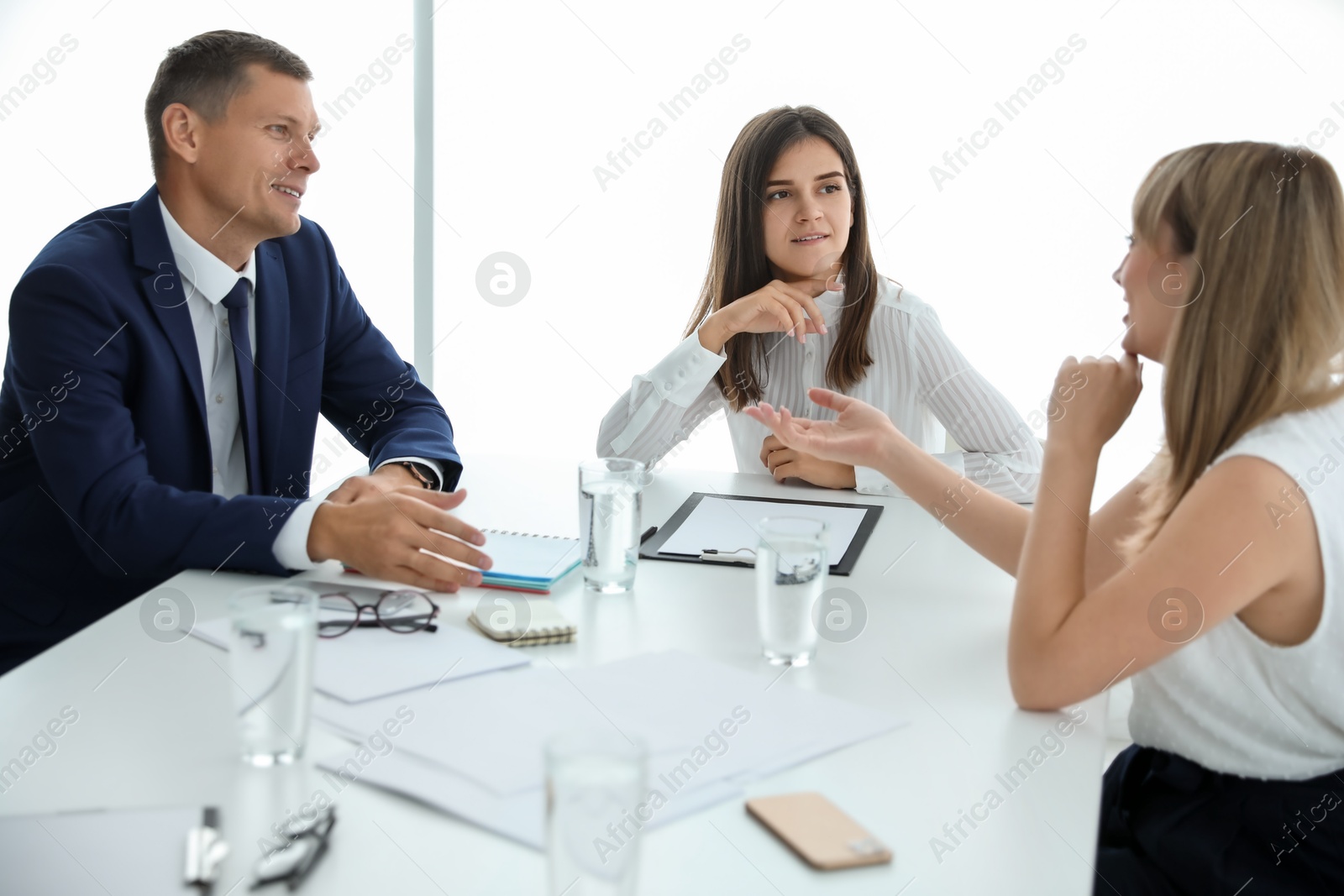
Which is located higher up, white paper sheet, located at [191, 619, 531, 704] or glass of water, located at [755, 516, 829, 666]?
glass of water, located at [755, 516, 829, 666]

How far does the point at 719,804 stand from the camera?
2.82 feet

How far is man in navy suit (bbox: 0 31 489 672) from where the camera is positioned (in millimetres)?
1423

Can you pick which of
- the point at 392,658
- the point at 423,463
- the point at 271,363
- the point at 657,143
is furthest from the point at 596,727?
the point at 657,143

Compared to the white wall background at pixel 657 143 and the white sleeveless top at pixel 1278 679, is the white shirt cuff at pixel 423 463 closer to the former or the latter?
the white sleeveless top at pixel 1278 679

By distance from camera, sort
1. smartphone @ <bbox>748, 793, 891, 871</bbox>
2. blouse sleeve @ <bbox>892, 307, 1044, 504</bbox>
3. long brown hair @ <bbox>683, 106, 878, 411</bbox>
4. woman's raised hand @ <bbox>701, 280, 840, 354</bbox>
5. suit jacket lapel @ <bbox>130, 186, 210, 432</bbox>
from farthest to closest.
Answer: long brown hair @ <bbox>683, 106, 878, 411</bbox>
woman's raised hand @ <bbox>701, 280, 840, 354</bbox>
blouse sleeve @ <bbox>892, 307, 1044, 504</bbox>
suit jacket lapel @ <bbox>130, 186, 210, 432</bbox>
smartphone @ <bbox>748, 793, 891, 871</bbox>

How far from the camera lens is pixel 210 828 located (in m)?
0.80

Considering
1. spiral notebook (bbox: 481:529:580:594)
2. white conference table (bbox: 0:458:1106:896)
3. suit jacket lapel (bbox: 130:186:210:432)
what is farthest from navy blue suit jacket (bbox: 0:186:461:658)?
spiral notebook (bbox: 481:529:580:594)

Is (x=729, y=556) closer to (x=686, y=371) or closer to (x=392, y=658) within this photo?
(x=392, y=658)

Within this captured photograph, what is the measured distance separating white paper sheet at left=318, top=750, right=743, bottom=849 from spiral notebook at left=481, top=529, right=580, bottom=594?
0.45 metres

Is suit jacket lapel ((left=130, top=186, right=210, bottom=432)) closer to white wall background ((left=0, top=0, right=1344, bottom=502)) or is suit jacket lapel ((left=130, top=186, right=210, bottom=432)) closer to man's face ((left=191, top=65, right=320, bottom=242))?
man's face ((left=191, top=65, right=320, bottom=242))

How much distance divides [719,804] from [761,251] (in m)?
1.72

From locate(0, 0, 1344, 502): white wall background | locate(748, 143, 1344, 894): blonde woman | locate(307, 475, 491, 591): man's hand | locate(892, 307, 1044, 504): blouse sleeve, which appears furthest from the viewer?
locate(0, 0, 1344, 502): white wall background

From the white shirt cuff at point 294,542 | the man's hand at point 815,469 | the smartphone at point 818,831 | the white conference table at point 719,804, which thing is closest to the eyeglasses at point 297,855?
the white conference table at point 719,804

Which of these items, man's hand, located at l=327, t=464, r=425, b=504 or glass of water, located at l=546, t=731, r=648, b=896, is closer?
glass of water, located at l=546, t=731, r=648, b=896
